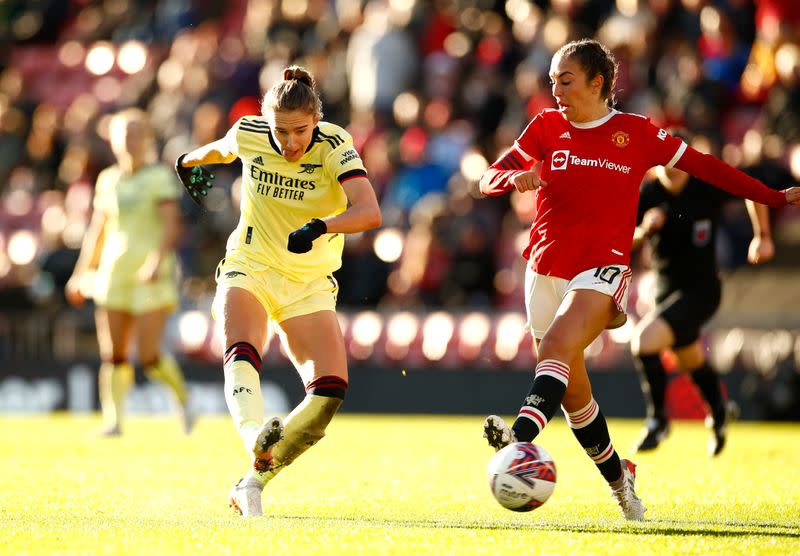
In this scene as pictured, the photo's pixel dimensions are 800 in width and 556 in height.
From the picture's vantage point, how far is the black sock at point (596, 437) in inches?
304

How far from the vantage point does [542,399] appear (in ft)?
23.6

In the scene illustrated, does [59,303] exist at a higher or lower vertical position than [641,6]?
lower

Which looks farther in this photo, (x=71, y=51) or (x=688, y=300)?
(x=71, y=51)

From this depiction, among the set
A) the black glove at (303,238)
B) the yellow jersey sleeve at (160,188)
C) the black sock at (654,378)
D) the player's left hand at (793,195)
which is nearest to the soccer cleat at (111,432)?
the yellow jersey sleeve at (160,188)

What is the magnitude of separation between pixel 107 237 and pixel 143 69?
11.5 metres

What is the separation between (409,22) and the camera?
825 inches

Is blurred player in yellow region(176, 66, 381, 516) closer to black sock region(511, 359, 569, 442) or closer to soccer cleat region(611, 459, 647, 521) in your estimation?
black sock region(511, 359, 569, 442)

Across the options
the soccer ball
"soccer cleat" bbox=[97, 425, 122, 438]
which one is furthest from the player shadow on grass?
"soccer cleat" bbox=[97, 425, 122, 438]

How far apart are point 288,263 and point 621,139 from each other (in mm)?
1917

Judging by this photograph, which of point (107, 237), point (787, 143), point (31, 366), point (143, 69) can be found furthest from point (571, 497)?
point (143, 69)

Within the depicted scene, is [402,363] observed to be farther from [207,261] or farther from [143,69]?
[143,69]

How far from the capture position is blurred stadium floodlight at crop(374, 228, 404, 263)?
18.8 m

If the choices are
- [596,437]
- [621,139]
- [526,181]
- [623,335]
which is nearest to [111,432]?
[623,335]

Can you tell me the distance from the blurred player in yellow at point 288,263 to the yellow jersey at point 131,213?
232 inches
